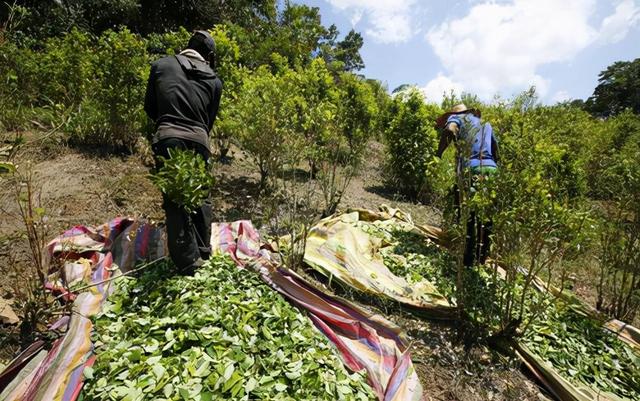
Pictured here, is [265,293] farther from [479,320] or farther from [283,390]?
[479,320]

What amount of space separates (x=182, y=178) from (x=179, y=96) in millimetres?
725

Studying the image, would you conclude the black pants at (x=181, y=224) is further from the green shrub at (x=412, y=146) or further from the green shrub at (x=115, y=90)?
the green shrub at (x=412, y=146)

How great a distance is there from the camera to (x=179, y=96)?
2.71 m

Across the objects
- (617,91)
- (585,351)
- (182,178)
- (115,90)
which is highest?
(617,91)

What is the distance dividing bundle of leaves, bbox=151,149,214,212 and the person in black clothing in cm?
14

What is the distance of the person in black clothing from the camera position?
2.60 meters

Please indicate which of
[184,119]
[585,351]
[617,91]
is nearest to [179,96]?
[184,119]

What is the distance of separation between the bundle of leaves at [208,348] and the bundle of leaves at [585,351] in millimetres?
1573

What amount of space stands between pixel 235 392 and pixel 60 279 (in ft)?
6.05

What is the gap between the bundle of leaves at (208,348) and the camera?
5.68 ft

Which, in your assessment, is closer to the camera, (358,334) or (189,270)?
(358,334)

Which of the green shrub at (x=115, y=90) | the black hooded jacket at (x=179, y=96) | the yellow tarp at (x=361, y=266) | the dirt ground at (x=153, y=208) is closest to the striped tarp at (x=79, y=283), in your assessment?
the dirt ground at (x=153, y=208)

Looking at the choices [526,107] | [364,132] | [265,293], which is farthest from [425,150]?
[265,293]

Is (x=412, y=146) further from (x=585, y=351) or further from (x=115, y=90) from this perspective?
(x=115, y=90)
